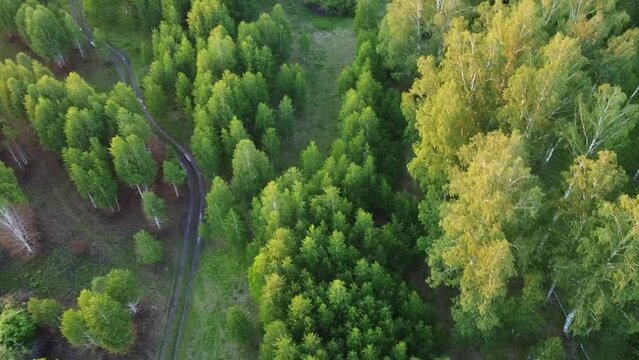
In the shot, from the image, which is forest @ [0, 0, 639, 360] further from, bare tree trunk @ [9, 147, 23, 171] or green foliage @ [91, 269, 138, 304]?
bare tree trunk @ [9, 147, 23, 171]

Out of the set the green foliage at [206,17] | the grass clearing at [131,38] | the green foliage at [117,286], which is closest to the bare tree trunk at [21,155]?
the grass clearing at [131,38]

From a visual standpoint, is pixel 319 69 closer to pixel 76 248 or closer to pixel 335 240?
pixel 335 240

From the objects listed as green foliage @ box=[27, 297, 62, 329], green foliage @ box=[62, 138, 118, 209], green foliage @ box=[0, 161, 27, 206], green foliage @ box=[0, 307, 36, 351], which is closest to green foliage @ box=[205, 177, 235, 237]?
green foliage @ box=[62, 138, 118, 209]

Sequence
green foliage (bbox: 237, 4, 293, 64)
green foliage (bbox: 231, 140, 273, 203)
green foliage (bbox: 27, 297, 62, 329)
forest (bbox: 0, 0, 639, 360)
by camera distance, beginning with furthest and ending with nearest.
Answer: green foliage (bbox: 237, 4, 293, 64), green foliage (bbox: 231, 140, 273, 203), green foliage (bbox: 27, 297, 62, 329), forest (bbox: 0, 0, 639, 360)

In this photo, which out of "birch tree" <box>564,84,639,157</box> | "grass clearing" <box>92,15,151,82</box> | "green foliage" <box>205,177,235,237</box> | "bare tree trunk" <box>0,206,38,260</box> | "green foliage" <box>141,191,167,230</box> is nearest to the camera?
"birch tree" <box>564,84,639,157</box>

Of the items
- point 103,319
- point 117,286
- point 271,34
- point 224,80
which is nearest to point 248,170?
point 224,80

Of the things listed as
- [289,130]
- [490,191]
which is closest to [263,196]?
[289,130]

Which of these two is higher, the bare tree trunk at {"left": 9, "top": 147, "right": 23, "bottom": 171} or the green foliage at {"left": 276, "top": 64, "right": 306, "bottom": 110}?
the green foliage at {"left": 276, "top": 64, "right": 306, "bottom": 110}
